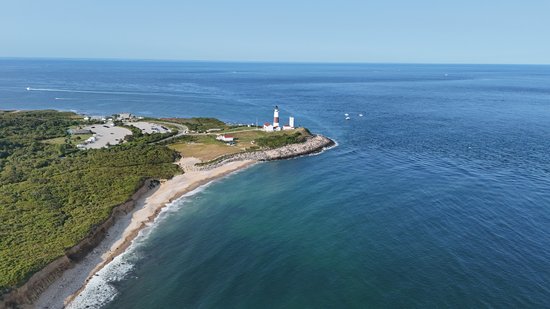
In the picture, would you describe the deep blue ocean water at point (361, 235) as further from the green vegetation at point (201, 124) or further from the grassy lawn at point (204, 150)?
the green vegetation at point (201, 124)

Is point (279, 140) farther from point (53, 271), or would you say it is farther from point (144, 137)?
point (53, 271)

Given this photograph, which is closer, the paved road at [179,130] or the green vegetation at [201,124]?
the paved road at [179,130]

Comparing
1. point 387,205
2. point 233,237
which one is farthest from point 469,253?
point 233,237

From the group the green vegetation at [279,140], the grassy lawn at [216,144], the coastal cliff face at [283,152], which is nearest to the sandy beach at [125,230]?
the coastal cliff face at [283,152]

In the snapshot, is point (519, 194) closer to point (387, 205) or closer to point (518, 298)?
point (387, 205)

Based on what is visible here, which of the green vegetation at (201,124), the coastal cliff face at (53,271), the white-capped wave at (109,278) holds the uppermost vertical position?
the green vegetation at (201,124)

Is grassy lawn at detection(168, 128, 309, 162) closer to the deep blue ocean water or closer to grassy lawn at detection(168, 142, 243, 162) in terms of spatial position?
grassy lawn at detection(168, 142, 243, 162)
